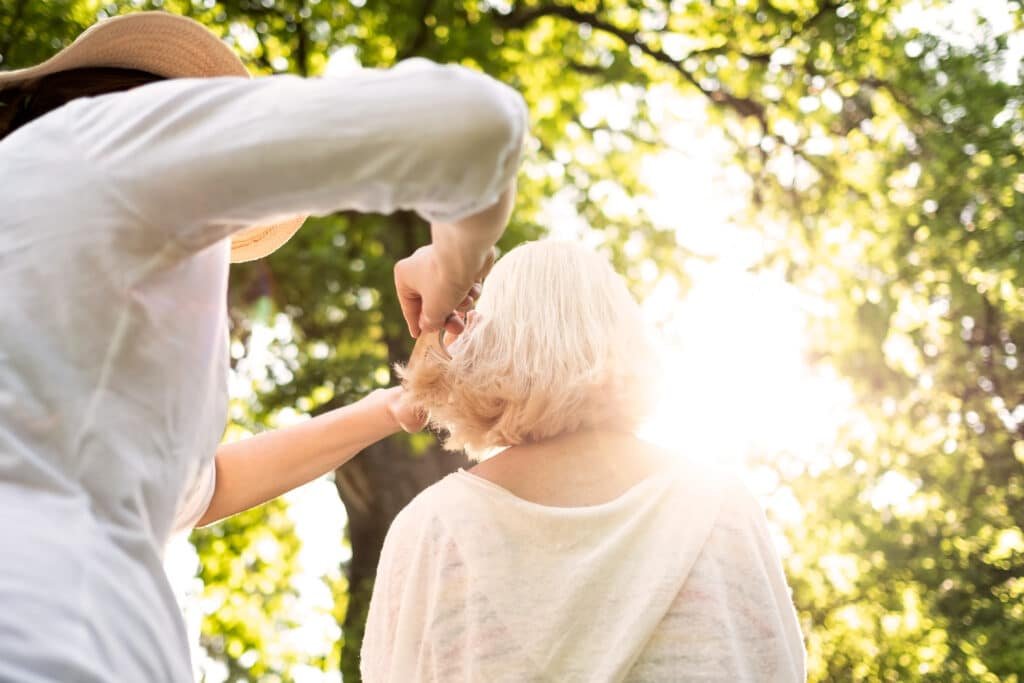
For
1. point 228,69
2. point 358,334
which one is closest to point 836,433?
point 358,334

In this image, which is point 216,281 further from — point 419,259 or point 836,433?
point 836,433

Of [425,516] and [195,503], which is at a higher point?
[195,503]

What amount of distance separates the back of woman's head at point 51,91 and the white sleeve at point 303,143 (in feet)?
1.29

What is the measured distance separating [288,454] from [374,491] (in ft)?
19.2

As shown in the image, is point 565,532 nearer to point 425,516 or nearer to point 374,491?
point 425,516

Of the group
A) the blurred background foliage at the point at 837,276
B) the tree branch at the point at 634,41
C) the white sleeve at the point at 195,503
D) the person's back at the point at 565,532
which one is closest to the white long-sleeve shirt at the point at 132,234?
the white sleeve at the point at 195,503

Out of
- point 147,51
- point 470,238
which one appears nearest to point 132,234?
point 470,238

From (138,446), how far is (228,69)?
0.93 meters

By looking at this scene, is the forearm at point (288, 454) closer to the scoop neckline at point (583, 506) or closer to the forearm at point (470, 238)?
the scoop neckline at point (583, 506)

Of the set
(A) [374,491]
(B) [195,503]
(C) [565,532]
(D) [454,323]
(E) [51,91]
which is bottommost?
(A) [374,491]

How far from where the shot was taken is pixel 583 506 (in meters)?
2.48

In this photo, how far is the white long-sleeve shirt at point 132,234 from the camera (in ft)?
3.35

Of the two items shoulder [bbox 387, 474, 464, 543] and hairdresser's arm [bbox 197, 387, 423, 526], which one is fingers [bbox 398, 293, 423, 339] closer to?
hairdresser's arm [bbox 197, 387, 423, 526]

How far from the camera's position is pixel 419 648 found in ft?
8.19
